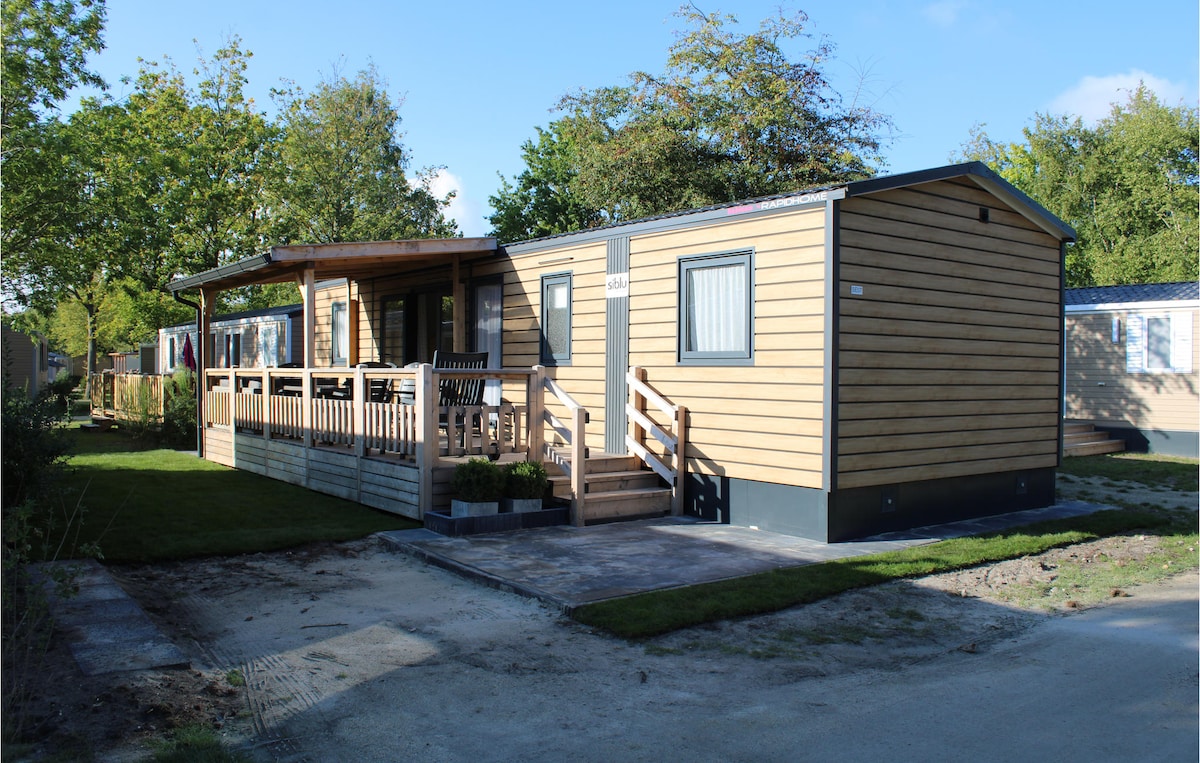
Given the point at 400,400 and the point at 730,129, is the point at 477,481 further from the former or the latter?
the point at 730,129

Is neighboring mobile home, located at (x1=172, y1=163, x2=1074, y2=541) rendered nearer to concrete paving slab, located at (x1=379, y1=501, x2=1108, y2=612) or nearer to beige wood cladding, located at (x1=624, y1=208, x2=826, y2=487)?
beige wood cladding, located at (x1=624, y1=208, x2=826, y2=487)

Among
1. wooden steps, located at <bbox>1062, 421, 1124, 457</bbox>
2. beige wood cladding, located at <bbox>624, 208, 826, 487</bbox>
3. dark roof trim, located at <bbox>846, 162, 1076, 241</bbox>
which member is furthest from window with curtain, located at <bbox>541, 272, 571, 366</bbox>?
wooden steps, located at <bbox>1062, 421, 1124, 457</bbox>

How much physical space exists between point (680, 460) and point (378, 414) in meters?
3.19

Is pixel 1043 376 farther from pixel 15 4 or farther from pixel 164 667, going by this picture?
pixel 15 4

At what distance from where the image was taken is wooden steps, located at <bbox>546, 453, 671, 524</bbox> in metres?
8.80

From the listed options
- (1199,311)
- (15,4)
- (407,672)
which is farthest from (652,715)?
(15,4)

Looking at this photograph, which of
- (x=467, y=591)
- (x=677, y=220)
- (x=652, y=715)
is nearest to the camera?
(x=652, y=715)

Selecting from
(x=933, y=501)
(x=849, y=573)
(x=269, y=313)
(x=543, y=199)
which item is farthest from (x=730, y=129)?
(x=849, y=573)

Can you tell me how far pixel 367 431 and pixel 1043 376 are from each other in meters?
7.72

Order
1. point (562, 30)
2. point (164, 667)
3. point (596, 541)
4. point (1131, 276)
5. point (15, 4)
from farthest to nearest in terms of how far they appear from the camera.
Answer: point (1131, 276), point (15, 4), point (562, 30), point (596, 541), point (164, 667)

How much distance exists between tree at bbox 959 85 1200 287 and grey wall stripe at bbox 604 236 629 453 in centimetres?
2520

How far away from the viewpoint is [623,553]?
7.33 metres

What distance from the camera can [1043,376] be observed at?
34.1 feet

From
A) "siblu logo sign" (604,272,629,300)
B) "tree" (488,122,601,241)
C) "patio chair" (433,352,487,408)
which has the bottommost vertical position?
"patio chair" (433,352,487,408)
